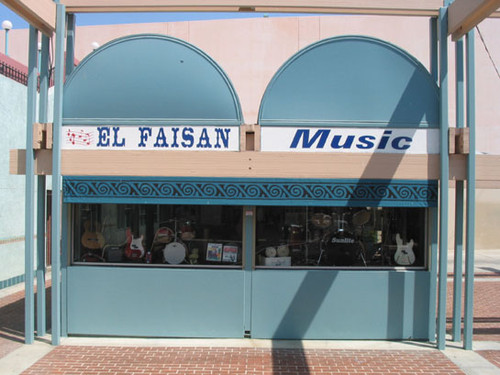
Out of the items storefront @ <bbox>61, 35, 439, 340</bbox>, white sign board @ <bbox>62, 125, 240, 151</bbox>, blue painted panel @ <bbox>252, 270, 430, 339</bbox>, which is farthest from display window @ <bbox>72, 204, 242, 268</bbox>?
white sign board @ <bbox>62, 125, 240, 151</bbox>

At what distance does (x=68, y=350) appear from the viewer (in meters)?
5.77

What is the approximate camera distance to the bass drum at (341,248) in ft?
21.4

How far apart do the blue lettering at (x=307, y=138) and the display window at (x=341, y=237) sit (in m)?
0.95

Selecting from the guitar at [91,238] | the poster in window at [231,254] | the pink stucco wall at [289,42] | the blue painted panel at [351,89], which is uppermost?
the pink stucco wall at [289,42]

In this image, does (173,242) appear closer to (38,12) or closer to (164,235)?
(164,235)

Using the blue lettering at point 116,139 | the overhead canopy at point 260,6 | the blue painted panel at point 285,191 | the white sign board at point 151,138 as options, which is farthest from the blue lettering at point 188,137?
the overhead canopy at point 260,6

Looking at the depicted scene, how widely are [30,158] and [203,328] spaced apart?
11.0 ft

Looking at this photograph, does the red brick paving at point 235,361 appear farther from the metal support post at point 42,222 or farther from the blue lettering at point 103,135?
the blue lettering at point 103,135

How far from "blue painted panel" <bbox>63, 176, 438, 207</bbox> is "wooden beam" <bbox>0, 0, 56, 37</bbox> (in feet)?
7.43

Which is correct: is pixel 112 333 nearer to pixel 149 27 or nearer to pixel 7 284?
pixel 7 284

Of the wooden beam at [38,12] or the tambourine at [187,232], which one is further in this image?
the tambourine at [187,232]

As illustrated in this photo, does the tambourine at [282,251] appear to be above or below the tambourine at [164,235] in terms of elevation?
below

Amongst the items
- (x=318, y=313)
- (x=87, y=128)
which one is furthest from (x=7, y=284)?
(x=318, y=313)

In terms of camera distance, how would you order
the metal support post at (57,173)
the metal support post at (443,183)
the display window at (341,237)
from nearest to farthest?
the metal support post at (443,183) < the metal support post at (57,173) < the display window at (341,237)
